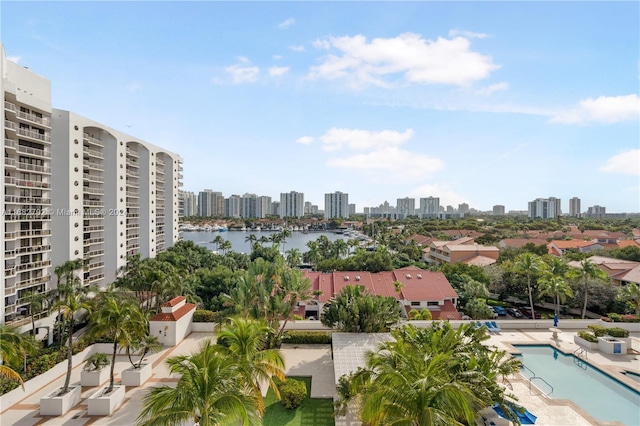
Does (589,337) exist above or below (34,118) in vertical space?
A: below

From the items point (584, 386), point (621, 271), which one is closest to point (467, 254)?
point (621, 271)

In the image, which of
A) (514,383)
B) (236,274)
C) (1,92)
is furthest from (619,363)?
(1,92)

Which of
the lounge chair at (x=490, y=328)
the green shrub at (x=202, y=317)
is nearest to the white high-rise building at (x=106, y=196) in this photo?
the green shrub at (x=202, y=317)

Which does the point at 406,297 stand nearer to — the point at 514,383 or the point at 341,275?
the point at 341,275

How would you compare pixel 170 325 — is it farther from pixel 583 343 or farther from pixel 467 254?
pixel 467 254

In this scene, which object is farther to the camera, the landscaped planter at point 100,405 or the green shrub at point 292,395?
the green shrub at point 292,395

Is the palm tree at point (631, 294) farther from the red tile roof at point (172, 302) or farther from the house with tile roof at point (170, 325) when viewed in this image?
the red tile roof at point (172, 302)
